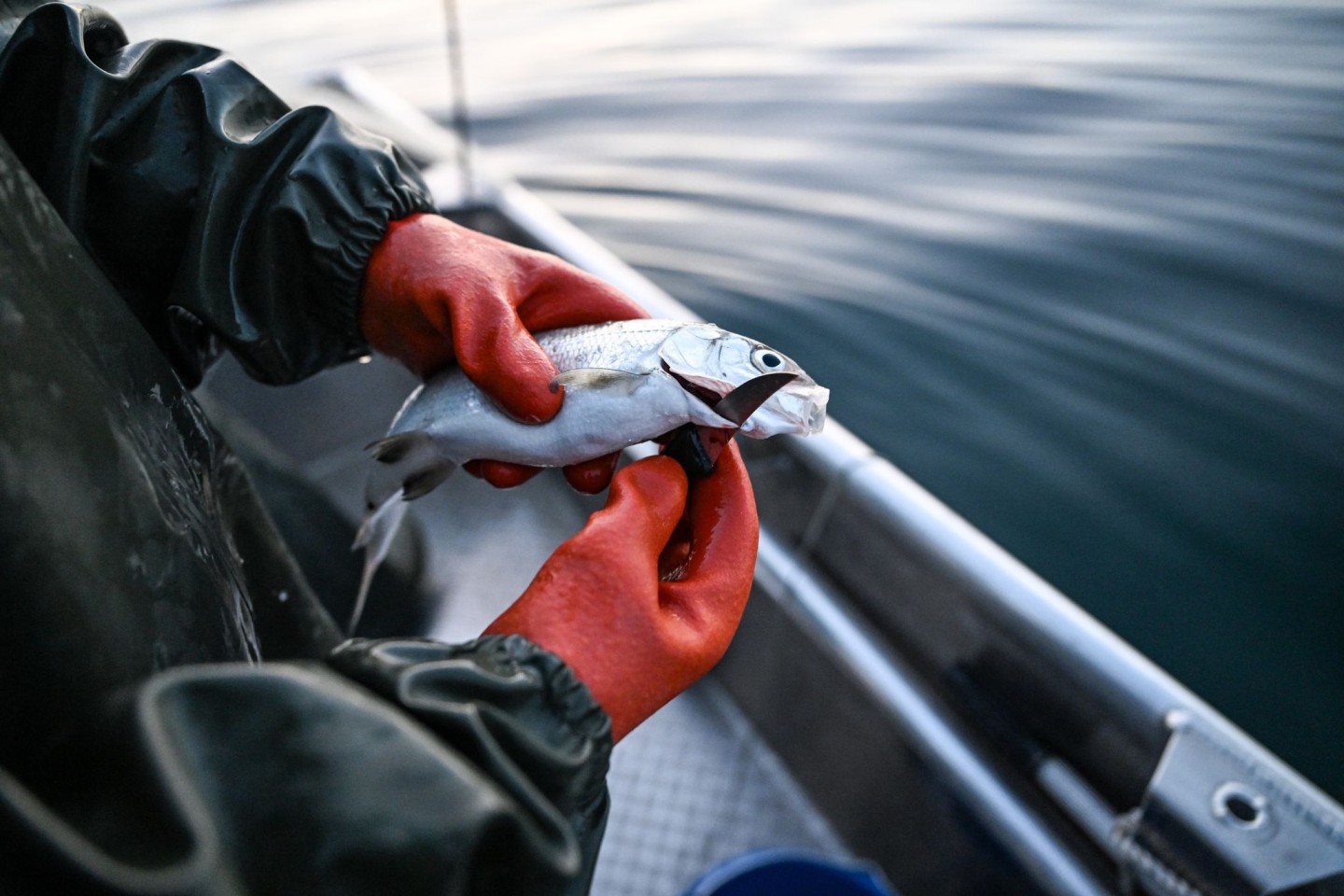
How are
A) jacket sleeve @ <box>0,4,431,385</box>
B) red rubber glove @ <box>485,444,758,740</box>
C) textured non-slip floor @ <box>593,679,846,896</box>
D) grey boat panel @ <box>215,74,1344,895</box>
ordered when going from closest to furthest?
→ 1. red rubber glove @ <box>485,444,758,740</box>
2. jacket sleeve @ <box>0,4,431,385</box>
3. grey boat panel @ <box>215,74,1344,895</box>
4. textured non-slip floor @ <box>593,679,846,896</box>

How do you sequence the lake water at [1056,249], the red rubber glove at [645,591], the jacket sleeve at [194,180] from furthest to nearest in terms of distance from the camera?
the lake water at [1056,249] < the jacket sleeve at [194,180] < the red rubber glove at [645,591]

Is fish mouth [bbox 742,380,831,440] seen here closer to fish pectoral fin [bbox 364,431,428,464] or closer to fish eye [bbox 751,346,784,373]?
fish eye [bbox 751,346,784,373]

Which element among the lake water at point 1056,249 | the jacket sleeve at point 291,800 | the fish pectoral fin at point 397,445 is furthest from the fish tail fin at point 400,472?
the lake water at point 1056,249

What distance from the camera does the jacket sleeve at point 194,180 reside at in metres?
1.19

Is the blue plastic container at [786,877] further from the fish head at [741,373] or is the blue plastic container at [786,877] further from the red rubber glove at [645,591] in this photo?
the fish head at [741,373]

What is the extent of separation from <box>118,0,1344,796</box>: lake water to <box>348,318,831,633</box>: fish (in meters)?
1.92

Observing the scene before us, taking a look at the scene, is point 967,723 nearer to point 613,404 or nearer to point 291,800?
point 613,404

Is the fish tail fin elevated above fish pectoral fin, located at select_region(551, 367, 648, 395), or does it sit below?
below

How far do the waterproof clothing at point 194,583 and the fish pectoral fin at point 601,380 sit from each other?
0.44 m

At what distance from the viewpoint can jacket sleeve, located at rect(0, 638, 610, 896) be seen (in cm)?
53

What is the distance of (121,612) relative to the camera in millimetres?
835

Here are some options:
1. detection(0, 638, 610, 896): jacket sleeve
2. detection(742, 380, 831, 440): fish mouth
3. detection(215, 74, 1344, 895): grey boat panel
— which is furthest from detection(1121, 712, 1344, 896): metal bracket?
detection(0, 638, 610, 896): jacket sleeve

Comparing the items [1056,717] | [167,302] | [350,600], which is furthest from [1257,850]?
[350,600]

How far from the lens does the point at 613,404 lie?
128cm
